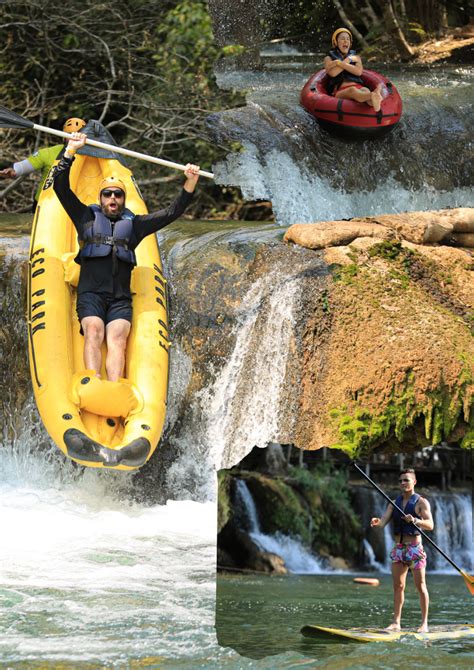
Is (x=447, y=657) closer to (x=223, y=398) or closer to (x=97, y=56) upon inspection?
(x=223, y=398)

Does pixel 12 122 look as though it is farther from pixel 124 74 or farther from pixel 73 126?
pixel 124 74

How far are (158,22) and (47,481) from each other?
21.5 ft

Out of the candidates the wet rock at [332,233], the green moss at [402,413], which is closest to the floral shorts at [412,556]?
the green moss at [402,413]

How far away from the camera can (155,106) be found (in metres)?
10.8

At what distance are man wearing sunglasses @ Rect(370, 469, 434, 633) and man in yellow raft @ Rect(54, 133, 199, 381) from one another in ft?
5.43

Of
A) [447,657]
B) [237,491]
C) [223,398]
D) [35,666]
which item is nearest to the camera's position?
[35,666]

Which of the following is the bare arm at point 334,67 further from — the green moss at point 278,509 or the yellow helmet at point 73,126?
the green moss at point 278,509

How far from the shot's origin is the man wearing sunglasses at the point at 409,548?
17.3 ft

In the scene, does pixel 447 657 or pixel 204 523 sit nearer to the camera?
pixel 447 657

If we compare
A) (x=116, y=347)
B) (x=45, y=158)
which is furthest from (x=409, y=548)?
A: (x=45, y=158)

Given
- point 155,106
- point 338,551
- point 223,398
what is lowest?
point 338,551

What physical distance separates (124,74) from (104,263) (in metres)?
5.81

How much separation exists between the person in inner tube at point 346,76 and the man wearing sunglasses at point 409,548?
155 inches

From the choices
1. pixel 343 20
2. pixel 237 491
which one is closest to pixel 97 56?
pixel 343 20
